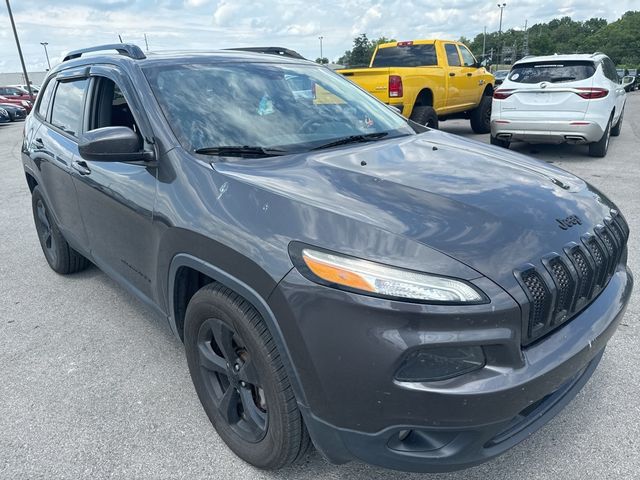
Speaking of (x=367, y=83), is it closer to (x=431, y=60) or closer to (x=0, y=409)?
(x=431, y=60)

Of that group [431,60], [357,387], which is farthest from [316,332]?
[431,60]

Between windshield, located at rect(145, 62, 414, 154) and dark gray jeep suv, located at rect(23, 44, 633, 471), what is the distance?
1 cm

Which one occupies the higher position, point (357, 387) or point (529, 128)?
point (357, 387)

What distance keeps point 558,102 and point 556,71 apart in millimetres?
618

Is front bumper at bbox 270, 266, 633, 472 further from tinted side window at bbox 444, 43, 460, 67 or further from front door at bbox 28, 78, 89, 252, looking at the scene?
tinted side window at bbox 444, 43, 460, 67

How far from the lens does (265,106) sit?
2.71 m

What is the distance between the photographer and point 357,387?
5.31ft

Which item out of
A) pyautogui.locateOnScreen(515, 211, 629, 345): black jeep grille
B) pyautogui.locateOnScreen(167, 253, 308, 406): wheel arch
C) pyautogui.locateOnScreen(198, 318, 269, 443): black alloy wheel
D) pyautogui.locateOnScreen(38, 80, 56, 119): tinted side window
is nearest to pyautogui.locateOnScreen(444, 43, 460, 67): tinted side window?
pyautogui.locateOnScreen(38, 80, 56, 119): tinted side window

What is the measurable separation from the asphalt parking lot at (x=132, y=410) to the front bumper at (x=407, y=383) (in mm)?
498

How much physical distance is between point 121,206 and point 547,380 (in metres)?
2.11

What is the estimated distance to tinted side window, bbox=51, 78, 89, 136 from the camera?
3.30 m

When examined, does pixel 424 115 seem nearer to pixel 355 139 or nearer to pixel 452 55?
pixel 452 55

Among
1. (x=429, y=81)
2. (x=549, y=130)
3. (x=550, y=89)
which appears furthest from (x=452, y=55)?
(x=549, y=130)

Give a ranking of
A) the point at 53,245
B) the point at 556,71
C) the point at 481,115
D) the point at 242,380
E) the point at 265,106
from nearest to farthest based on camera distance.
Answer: the point at 242,380 < the point at 265,106 < the point at 53,245 < the point at 556,71 < the point at 481,115
